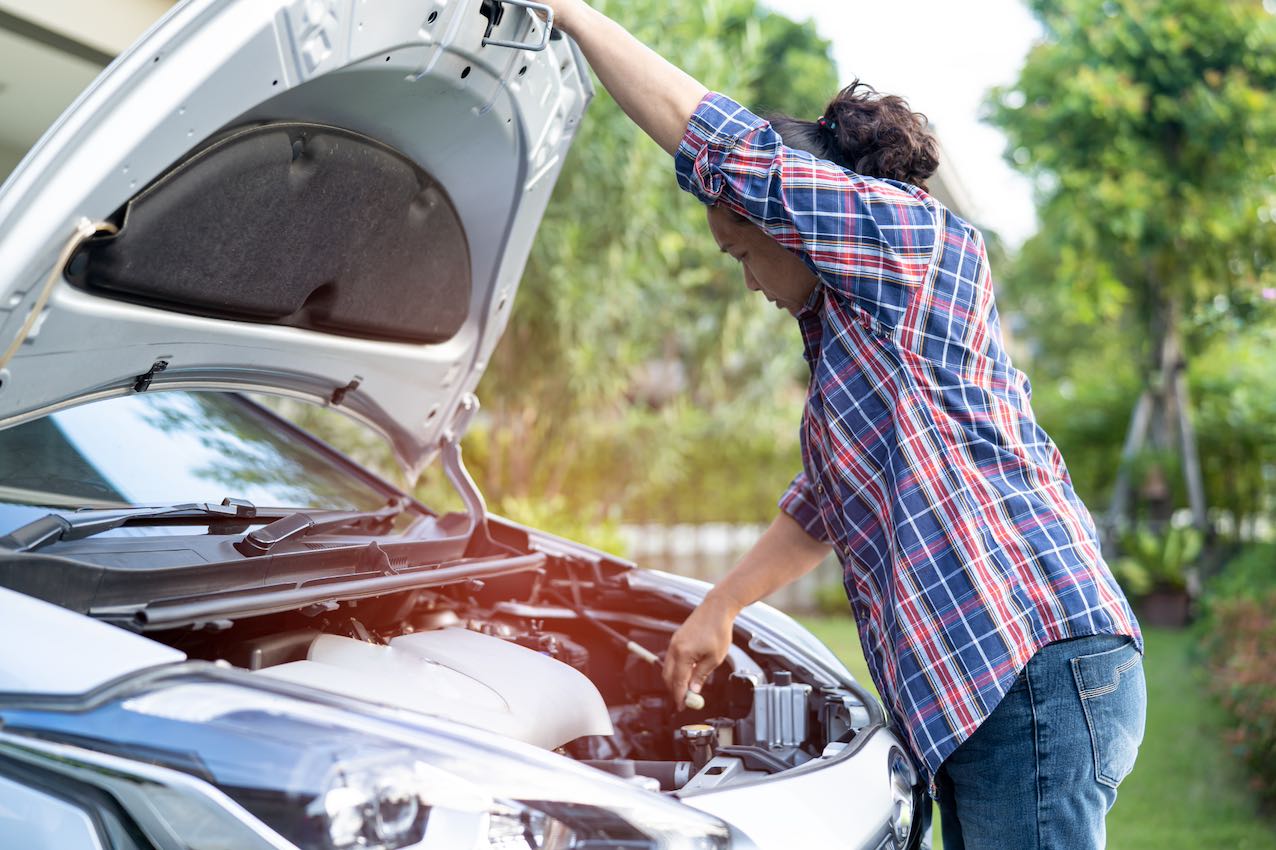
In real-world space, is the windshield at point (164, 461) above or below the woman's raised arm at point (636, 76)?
below

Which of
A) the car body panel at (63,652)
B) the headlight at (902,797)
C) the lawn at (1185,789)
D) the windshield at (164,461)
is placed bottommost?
the lawn at (1185,789)

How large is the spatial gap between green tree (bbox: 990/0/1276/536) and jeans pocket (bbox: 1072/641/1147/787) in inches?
233

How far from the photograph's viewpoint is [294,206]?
1917 millimetres

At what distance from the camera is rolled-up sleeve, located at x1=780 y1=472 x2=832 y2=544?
2.13 m

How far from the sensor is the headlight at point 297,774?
3.90ft

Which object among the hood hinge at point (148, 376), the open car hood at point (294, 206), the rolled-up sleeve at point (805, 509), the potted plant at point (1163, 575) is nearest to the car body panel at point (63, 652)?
the open car hood at point (294, 206)

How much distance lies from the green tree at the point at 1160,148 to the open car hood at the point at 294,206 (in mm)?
5941

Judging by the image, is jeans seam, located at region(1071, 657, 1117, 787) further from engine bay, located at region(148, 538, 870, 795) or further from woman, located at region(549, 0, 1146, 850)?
engine bay, located at region(148, 538, 870, 795)

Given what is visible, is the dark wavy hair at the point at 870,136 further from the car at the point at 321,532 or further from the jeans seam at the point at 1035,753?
the jeans seam at the point at 1035,753

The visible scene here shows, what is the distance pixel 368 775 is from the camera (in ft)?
3.99

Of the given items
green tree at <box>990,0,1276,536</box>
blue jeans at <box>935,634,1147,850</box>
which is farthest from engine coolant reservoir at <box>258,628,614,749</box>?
green tree at <box>990,0,1276,536</box>

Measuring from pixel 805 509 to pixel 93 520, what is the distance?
49.2 inches

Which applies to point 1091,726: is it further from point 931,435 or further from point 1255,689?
point 1255,689

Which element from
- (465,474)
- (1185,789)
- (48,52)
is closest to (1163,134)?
(1185,789)
